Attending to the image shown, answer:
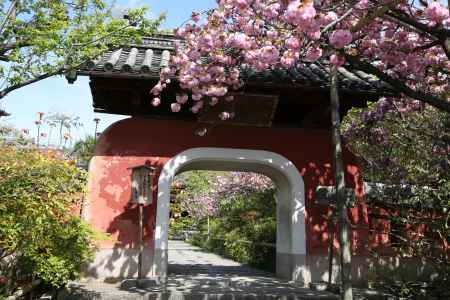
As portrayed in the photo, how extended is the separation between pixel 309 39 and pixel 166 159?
427 cm

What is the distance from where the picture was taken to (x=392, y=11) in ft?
14.8

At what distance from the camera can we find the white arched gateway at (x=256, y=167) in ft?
24.4

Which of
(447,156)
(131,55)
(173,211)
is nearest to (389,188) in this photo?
(447,156)

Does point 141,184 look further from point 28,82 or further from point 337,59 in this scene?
point 337,59

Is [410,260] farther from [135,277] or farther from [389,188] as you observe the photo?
[135,277]

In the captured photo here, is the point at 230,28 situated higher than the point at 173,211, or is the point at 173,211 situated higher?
the point at 230,28

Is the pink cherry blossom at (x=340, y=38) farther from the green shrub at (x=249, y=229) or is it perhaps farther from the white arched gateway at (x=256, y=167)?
the green shrub at (x=249, y=229)

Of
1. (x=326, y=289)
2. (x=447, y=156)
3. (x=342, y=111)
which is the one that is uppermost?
(x=342, y=111)

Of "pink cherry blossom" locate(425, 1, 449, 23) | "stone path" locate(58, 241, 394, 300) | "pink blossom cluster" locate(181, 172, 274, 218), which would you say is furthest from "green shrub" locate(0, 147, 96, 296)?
"pink blossom cluster" locate(181, 172, 274, 218)

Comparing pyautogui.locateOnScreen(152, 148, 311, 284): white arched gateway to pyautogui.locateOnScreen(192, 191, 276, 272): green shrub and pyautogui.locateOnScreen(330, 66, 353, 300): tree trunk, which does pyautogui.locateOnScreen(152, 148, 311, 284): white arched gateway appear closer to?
pyautogui.locateOnScreen(330, 66, 353, 300): tree trunk

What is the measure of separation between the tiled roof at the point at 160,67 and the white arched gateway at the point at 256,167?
5.45 feet

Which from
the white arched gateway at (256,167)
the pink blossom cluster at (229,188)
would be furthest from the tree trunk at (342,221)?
the pink blossom cluster at (229,188)

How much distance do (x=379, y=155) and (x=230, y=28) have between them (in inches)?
166

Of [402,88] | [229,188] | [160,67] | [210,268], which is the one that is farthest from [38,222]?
[229,188]
